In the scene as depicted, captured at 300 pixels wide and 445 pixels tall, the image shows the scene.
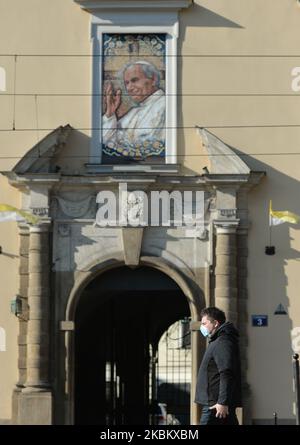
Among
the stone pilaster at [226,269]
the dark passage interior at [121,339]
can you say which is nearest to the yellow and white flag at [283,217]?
the stone pilaster at [226,269]

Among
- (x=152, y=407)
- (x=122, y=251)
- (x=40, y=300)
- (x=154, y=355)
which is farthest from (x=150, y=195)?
(x=154, y=355)

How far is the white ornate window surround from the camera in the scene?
2366cm

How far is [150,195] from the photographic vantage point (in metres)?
23.4

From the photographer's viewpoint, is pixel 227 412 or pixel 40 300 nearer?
pixel 227 412

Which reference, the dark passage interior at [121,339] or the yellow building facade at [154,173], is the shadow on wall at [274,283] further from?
the dark passage interior at [121,339]

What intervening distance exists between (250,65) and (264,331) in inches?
196

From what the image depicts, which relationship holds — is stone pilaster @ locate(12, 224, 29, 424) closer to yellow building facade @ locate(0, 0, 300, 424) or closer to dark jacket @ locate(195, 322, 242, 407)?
yellow building facade @ locate(0, 0, 300, 424)

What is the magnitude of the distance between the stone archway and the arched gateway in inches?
0.7

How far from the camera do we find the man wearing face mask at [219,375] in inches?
481

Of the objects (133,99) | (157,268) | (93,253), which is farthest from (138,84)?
(157,268)

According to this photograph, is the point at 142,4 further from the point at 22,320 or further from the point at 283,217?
the point at 22,320

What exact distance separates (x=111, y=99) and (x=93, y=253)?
9.57 ft

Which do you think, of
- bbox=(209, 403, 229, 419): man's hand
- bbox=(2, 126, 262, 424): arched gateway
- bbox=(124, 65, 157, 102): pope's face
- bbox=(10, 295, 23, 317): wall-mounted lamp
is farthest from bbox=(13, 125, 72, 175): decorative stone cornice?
bbox=(209, 403, 229, 419): man's hand
